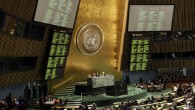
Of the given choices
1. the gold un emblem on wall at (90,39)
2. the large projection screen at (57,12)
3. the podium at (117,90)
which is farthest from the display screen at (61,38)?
the podium at (117,90)

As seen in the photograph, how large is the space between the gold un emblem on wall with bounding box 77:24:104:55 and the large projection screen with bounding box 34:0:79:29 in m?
4.04

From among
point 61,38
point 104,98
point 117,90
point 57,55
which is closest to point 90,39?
point 61,38

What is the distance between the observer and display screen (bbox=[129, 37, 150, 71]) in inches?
1141

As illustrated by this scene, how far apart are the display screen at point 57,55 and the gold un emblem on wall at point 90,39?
3258mm

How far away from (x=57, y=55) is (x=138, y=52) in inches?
344

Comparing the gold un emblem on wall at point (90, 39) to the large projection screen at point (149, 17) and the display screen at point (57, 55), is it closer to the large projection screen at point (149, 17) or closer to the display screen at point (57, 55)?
the large projection screen at point (149, 17)

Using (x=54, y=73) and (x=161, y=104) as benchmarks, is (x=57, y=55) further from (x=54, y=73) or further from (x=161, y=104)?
(x=161, y=104)

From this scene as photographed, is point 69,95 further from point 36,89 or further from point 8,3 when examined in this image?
point 8,3

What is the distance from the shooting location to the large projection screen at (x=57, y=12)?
20062 mm

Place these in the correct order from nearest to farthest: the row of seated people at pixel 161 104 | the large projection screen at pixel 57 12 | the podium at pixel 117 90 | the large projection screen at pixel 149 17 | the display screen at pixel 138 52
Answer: the row of seated people at pixel 161 104
the large projection screen at pixel 57 12
the podium at pixel 117 90
the large projection screen at pixel 149 17
the display screen at pixel 138 52

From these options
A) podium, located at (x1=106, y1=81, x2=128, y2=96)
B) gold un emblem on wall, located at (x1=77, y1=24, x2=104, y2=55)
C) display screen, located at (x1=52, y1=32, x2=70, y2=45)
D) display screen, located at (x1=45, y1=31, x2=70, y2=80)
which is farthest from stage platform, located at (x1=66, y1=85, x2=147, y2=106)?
gold un emblem on wall, located at (x1=77, y1=24, x2=104, y2=55)

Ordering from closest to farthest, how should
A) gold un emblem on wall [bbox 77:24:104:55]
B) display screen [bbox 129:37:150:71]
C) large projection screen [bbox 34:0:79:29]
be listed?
1. large projection screen [bbox 34:0:79:29]
2. gold un emblem on wall [bbox 77:24:104:55]
3. display screen [bbox 129:37:150:71]

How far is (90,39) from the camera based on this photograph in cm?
2811

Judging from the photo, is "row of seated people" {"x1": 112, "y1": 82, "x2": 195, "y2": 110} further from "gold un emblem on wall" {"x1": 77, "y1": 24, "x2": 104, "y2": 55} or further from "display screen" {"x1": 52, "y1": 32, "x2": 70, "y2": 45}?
"gold un emblem on wall" {"x1": 77, "y1": 24, "x2": 104, "y2": 55}
